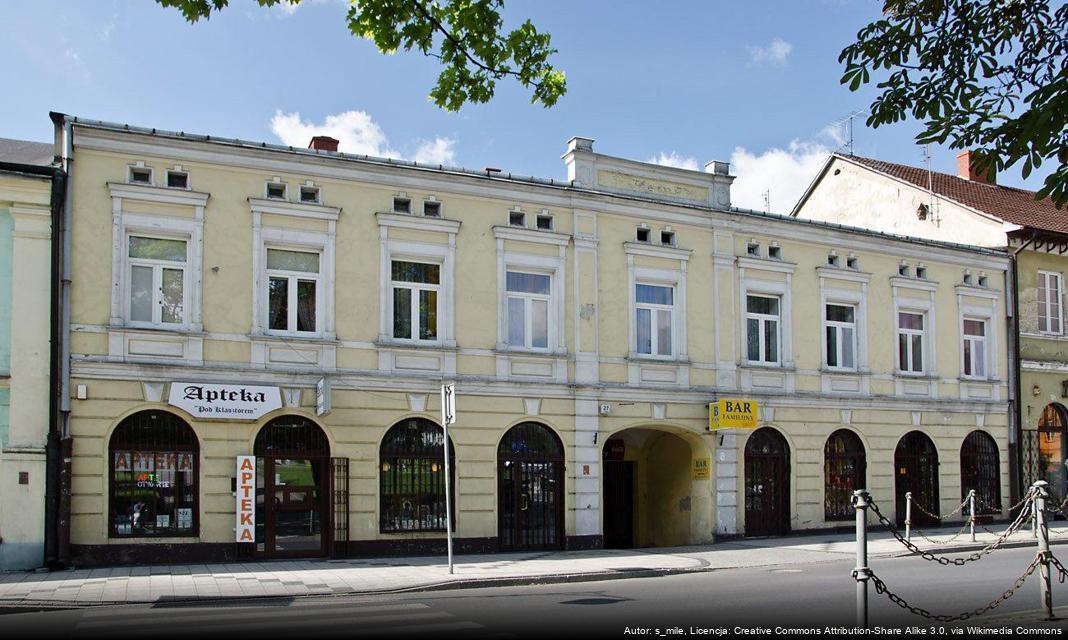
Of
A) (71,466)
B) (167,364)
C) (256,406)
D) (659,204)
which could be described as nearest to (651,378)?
(659,204)

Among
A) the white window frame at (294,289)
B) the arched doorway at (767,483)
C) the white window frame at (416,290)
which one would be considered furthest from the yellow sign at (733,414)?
the white window frame at (294,289)

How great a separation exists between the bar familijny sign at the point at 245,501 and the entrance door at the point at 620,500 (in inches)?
416

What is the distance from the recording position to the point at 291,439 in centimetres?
2033

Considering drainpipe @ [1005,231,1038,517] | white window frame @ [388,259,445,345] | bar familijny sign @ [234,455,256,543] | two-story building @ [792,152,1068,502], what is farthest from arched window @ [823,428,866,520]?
bar familijny sign @ [234,455,256,543]

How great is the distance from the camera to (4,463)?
18141mm

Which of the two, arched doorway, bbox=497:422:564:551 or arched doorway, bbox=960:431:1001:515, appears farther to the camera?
Result: arched doorway, bbox=960:431:1001:515

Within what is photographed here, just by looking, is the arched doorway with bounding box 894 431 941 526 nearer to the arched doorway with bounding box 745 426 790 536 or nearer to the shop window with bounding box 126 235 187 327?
the arched doorway with bounding box 745 426 790 536

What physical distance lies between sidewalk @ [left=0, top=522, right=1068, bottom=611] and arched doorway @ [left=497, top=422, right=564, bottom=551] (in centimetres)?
76

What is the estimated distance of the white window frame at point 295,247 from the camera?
66.8ft

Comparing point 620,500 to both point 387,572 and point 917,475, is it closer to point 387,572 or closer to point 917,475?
point 917,475

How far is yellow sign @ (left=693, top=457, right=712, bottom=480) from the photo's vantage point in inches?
969

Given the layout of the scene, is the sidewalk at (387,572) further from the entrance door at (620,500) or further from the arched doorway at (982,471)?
the arched doorway at (982,471)

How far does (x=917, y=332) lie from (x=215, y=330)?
61.2ft

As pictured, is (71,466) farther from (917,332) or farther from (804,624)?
(917,332)
